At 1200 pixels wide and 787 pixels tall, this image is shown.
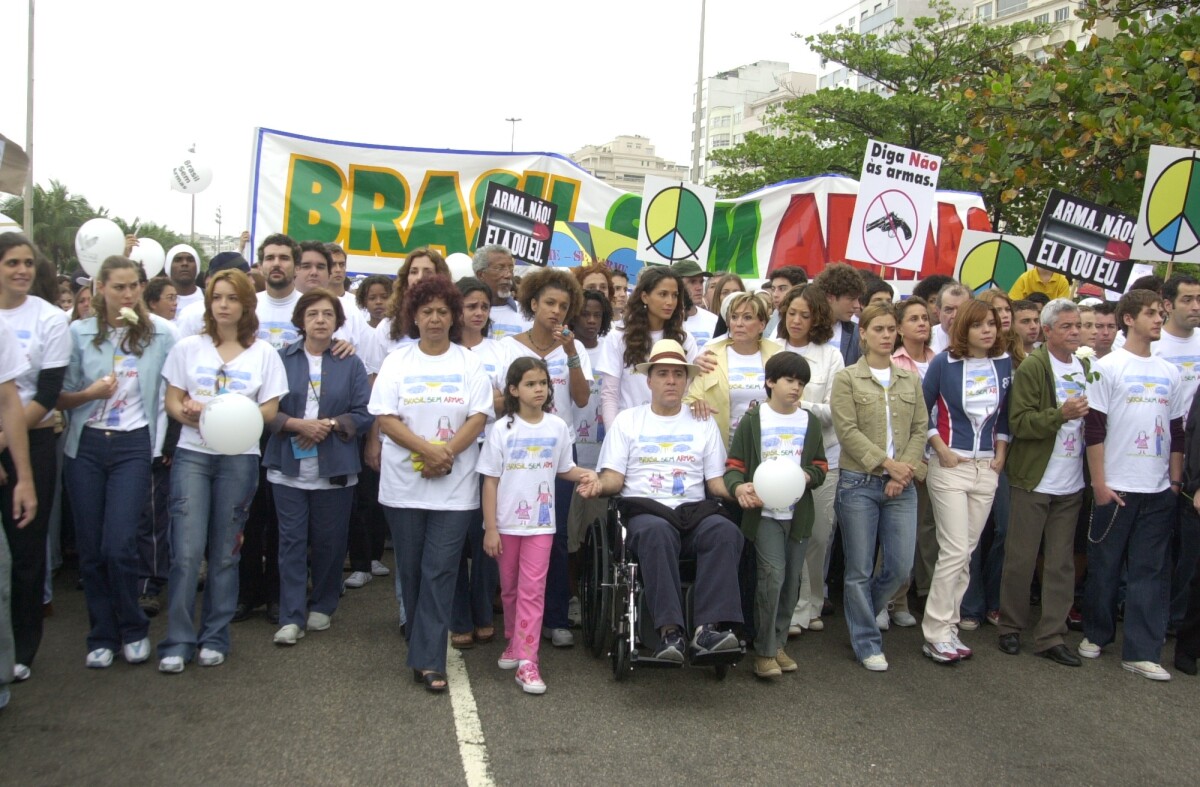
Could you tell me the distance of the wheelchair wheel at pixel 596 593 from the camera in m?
5.53

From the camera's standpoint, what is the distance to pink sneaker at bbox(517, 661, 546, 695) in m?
5.27

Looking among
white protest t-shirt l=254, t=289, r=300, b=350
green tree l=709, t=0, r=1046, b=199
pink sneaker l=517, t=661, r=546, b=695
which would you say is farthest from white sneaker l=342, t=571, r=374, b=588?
green tree l=709, t=0, r=1046, b=199

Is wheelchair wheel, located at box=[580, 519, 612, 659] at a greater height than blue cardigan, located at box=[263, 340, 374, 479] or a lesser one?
lesser

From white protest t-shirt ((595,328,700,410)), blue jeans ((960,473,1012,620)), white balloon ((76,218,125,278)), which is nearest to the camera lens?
white protest t-shirt ((595,328,700,410))

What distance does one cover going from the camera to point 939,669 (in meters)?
5.99

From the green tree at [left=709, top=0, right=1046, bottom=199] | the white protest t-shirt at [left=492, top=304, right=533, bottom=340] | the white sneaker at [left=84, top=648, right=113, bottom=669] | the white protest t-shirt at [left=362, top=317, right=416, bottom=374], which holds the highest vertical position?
the green tree at [left=709, top=0, right=1046, bottom=199]

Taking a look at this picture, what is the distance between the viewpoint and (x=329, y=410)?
237 inches

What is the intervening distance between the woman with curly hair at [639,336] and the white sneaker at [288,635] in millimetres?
2093

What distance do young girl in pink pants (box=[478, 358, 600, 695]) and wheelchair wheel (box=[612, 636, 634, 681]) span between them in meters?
0.40

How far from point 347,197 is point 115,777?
7.99 m

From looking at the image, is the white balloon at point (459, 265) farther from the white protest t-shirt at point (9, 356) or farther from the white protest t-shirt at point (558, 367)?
the white protest t-shirt at point (9, 356)

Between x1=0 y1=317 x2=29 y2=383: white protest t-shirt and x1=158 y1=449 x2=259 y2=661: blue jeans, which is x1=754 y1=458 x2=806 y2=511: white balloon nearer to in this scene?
x1=158 y1=449 x2=259 y2=661: blue jeans

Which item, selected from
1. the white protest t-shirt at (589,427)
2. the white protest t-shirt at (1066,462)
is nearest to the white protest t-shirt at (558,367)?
the white protest t-shirt at (589,427)

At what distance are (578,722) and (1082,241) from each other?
23.8 feet
